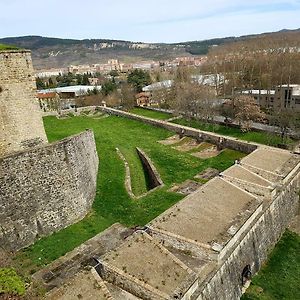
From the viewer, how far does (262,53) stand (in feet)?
160

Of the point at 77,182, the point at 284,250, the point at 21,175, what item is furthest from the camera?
the point at 77,182

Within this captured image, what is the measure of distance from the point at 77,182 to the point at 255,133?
17.7m

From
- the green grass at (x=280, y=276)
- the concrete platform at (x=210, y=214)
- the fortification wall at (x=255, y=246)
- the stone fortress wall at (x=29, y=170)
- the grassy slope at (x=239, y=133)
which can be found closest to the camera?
the fortification wall at (x=255, y=246)

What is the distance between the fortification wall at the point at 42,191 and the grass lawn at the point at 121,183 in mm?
539

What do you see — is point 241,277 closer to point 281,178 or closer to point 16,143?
point 281,178

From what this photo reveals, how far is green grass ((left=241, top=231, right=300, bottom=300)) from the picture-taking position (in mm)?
12231

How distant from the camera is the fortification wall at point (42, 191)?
12977 millimetres

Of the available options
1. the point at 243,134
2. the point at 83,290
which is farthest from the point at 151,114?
the point at 83,290

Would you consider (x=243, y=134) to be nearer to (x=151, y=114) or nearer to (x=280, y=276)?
(x=151, y=114)

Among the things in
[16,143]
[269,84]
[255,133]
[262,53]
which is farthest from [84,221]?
[262,53]

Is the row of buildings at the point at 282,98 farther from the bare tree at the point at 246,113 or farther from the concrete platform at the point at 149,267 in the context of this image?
the concrete platform at the point at 149,267

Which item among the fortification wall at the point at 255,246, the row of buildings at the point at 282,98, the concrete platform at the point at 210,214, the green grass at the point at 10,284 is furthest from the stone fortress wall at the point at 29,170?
the row of buildings at the point at 282,98

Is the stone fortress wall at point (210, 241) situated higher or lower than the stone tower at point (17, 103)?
lower

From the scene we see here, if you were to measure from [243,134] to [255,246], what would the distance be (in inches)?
631
